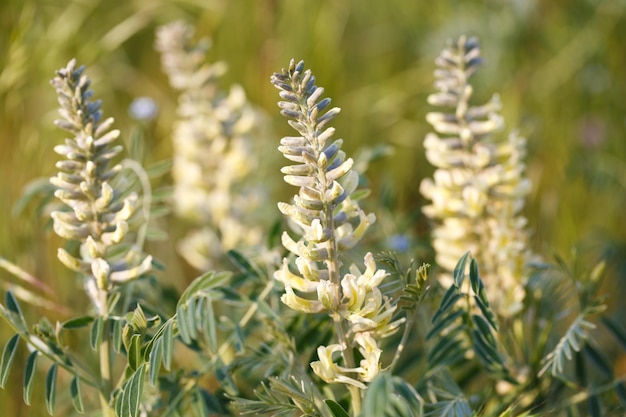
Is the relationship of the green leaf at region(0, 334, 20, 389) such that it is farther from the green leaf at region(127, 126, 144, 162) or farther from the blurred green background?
the blurred green background

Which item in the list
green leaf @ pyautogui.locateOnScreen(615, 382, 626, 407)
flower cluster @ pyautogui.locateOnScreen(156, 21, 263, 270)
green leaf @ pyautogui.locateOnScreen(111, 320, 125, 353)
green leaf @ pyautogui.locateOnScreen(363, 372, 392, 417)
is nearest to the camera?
green leaf @ pyautogui.locateOnScreen(363, 372, 392, 417)

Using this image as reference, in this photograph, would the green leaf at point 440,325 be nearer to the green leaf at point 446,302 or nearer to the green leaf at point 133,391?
the green leaf at point 446,302

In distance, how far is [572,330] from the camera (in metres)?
0.96

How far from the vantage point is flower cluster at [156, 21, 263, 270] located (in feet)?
5.02

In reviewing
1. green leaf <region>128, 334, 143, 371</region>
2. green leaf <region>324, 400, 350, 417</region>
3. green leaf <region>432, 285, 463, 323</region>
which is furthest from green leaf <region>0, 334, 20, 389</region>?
green leaf <region>432, 285, 463, 323</region>

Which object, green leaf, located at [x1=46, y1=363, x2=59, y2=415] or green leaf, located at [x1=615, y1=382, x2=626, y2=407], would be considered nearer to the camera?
green leaf, located at [x1=46, y1=363, x2=59, y2=415]

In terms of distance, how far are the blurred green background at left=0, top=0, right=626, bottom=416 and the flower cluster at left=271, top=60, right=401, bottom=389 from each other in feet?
2.95

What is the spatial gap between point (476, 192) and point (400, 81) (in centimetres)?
136

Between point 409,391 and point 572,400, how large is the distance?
1.08ft

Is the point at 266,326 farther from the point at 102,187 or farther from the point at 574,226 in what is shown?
the point at 574,226

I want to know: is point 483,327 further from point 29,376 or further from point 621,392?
point 29,376

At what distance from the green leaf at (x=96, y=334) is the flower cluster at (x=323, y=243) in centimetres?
25

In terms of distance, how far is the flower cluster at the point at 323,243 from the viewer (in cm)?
81

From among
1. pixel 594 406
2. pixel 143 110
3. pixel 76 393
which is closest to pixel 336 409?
pixel 76 393
